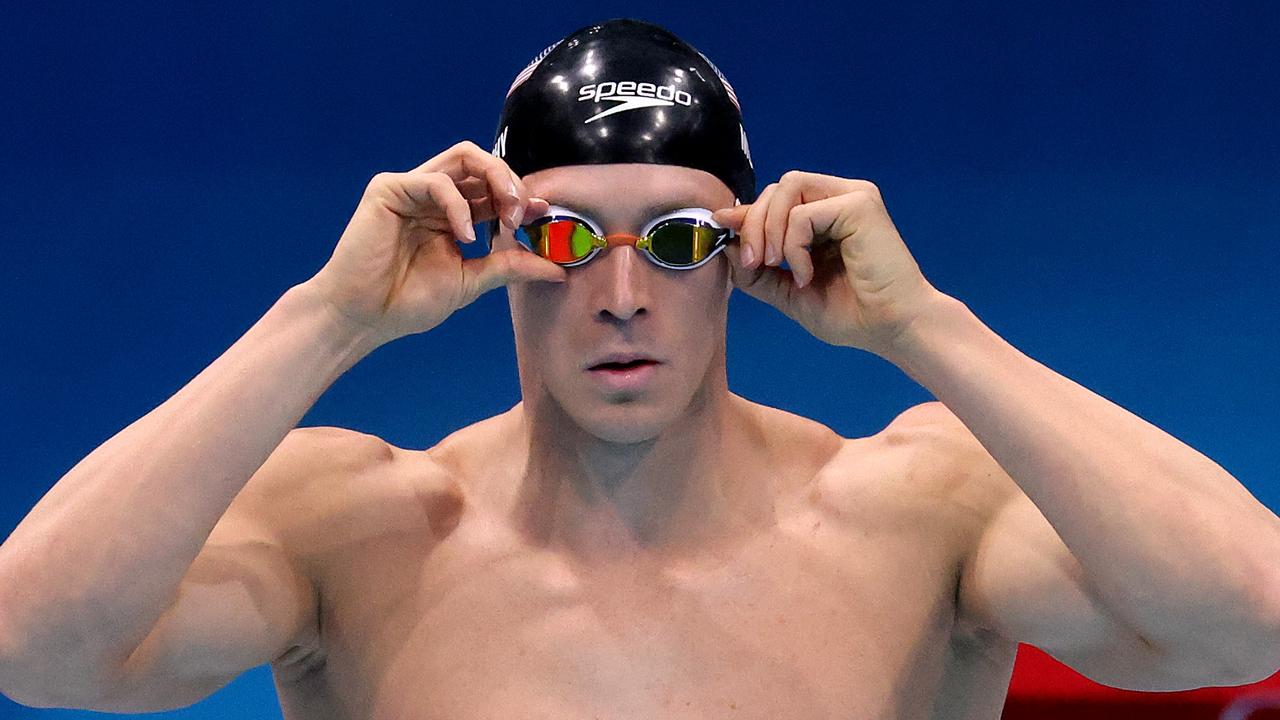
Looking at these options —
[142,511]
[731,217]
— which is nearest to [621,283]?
[731,217]

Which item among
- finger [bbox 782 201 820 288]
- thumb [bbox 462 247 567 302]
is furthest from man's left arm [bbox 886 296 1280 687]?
thumb [bbox 462 247 567 302]

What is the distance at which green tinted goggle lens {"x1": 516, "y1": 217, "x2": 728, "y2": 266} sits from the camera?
146 cm

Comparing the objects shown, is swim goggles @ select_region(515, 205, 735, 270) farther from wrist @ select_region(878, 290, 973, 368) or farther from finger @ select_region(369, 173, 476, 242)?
wrist @ select_region(878, 290, 973, 368)

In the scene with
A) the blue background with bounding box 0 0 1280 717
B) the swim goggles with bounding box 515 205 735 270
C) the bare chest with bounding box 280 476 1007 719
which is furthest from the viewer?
the blue background with bounding box 0 0 1280 717

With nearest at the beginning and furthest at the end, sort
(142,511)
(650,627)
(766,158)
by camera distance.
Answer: (142,511) < (650,627) < (766,158)

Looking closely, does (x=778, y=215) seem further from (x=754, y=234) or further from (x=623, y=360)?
(x=623, y=360)

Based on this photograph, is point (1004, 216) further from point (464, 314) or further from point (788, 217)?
point (788, 217)

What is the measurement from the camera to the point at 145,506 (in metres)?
1.36

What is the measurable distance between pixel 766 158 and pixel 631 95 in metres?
1.43

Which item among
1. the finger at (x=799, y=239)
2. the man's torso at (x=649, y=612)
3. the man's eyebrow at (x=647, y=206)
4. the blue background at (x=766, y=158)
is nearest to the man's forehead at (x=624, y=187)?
the man's eyebrow at (x=647, y=206)

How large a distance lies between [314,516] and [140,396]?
158cm

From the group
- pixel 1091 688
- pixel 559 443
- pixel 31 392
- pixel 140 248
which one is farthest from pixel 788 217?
pixel 31 392

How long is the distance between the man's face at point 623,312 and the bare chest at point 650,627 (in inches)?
8.6

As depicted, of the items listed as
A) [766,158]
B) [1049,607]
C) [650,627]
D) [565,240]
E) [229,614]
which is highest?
[766,158]
